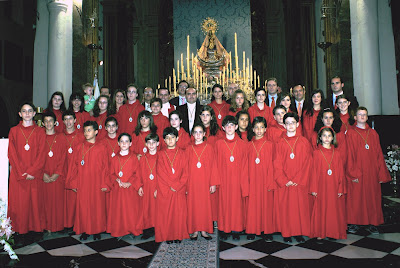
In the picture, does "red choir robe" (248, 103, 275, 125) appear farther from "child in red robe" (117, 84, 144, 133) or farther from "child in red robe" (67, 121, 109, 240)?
"child in red robe" (67, 121, 109, 240)

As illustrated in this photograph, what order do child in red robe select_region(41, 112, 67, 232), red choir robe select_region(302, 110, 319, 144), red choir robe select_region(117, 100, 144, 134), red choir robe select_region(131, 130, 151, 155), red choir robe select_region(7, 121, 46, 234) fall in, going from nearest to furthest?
red choir robe select_region(7, 121, 46, 234) → child in red robe select_region(41, 112, 67, 232) → red choir robe select_region(131, 130, 151, 155) → red choir robe select_region(302, 110, 319, 144) → red choir robe select_region(117, 100, 144, 134)

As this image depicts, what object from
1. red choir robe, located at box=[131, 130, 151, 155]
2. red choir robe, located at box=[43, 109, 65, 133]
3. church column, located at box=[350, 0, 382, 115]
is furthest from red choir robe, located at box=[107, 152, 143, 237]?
church column, located at box=[350, 0, 382, 115]

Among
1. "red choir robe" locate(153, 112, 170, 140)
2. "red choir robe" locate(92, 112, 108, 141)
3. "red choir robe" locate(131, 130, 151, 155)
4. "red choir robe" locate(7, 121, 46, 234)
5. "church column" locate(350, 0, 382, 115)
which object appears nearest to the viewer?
"red choir robe" locate(7, 121, 46, 234)

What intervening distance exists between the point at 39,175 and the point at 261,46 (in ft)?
33.8

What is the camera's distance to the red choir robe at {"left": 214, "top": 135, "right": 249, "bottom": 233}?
3961 mm

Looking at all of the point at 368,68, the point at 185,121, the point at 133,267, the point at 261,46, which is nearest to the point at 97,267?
the point at 133,267

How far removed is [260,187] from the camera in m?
4.01

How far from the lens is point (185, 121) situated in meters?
5.07

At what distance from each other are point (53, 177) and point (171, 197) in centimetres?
168

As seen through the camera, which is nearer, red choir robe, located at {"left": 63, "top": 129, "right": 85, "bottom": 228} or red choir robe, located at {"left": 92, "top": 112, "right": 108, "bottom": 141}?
red choir robe, located at {"left": 63, "top": 129, "right": 85, "bottom": 228}

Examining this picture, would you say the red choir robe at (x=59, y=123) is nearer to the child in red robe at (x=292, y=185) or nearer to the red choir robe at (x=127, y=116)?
the red choir robe at (x=127, y=116)

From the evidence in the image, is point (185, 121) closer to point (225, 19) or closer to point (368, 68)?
point (368, 68)

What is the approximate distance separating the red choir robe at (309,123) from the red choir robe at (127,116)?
258 centimetres

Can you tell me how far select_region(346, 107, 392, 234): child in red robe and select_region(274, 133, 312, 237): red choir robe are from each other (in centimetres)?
76
